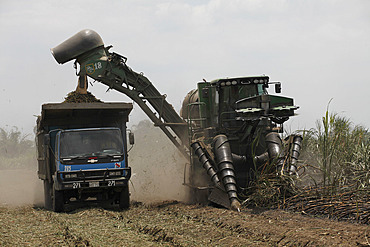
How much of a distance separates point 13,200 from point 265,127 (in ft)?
33.1

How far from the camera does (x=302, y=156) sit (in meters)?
16.4

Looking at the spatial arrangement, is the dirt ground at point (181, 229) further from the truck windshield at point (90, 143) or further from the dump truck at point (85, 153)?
the truck windshield at point (90, 143)

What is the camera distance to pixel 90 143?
14.5 meters

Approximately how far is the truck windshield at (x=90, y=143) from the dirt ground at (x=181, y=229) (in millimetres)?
1860

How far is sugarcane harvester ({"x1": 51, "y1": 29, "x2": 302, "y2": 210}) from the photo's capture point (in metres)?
13.3


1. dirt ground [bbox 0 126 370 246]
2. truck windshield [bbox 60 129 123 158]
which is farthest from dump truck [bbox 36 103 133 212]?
dirt ground [bbox 0 126 370 246]

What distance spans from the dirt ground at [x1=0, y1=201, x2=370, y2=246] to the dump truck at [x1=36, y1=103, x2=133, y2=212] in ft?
3.40

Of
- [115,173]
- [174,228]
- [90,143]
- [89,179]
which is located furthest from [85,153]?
[174,228]

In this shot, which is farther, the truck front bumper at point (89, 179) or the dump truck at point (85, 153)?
the dump truck at point (85, 153)

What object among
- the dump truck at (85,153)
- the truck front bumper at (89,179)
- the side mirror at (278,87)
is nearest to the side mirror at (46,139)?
the dump truck at (85,153)

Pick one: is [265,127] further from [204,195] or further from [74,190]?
[74,190]

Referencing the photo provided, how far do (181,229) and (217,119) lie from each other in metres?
5.88

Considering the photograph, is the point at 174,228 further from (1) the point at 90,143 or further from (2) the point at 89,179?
(1) the point at 90,143

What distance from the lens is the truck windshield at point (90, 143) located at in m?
14.3
